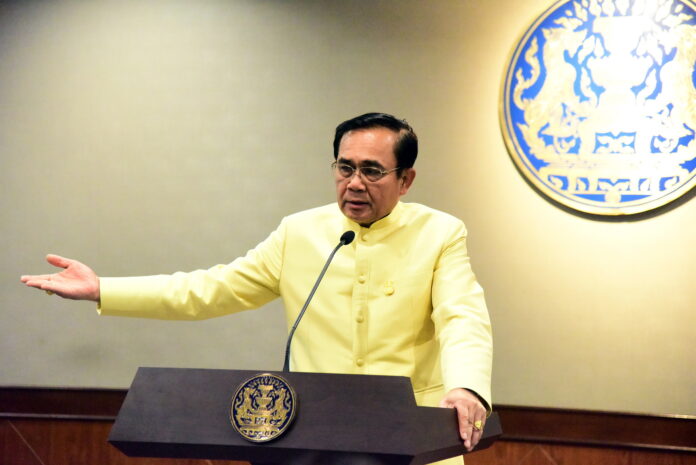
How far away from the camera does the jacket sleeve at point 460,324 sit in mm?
1623

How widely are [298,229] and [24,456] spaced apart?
214 centimetres

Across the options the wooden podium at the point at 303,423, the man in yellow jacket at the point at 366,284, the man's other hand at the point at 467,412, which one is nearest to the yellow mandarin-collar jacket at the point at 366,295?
the man in yellow jacket at the point at 366,284

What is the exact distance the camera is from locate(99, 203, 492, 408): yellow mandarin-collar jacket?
1.91m

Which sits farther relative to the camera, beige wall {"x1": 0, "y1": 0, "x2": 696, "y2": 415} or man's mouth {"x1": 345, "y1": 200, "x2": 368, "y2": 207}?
beige wall {"x1": 0, "y1": 0, "x2": 696, "y2": 415}

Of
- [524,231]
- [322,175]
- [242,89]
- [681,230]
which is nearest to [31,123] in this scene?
[242,89]

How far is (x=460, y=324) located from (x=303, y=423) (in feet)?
1.92

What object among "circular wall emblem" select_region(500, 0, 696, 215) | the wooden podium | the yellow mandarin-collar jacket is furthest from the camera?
"circular wall emblem" select_region(500, 0, 696, 215)

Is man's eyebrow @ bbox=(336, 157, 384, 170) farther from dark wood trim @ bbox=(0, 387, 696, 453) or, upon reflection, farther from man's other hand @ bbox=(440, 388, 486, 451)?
dark wood trim @ bbox=(0, 387, 696, 453)

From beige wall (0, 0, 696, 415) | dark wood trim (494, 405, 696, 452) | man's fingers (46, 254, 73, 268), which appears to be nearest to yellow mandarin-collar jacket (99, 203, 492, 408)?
man's fingers (46, 254, 73, 268)

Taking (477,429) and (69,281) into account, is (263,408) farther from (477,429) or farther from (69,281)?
(69,281)

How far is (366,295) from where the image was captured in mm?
1958

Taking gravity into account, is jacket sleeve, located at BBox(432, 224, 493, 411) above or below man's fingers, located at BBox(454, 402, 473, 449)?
above

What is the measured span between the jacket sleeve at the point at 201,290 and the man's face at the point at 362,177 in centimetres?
28

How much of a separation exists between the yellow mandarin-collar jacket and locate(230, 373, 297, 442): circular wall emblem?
21.6 inches
